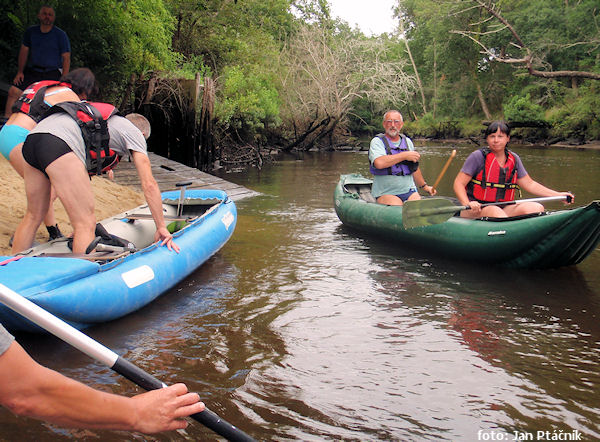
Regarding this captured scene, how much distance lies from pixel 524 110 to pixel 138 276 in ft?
107

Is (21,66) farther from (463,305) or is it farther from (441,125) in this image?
(441,125)

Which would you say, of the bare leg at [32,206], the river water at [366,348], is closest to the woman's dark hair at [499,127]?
the river water at [366,348]

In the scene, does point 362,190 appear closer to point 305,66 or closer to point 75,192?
point 75,192

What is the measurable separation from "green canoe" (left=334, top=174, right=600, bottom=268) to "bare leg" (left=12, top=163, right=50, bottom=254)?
159 inches

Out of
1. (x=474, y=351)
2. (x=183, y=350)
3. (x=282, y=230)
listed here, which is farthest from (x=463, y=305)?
(x=282, y=230)

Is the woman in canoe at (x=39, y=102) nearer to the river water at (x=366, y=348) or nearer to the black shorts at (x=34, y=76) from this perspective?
the black shorts at (x=34, y=76)

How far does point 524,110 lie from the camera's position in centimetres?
3278

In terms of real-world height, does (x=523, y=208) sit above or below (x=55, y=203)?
above

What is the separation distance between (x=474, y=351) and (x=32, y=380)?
3.18 metres

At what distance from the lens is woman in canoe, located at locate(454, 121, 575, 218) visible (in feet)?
20.0

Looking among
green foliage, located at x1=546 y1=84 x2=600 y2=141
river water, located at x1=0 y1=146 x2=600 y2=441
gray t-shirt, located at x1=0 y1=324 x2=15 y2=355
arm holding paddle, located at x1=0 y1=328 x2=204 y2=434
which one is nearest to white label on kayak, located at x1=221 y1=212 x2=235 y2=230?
river water, located at x1=0 y1=146 x2=600 y2=441

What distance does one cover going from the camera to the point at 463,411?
10.4 feet

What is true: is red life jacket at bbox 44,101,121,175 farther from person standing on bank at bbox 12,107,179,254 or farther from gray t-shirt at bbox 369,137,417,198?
gray t-shirt at bbox 369,137,417,198

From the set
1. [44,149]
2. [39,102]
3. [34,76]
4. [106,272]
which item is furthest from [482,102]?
[106,272]
